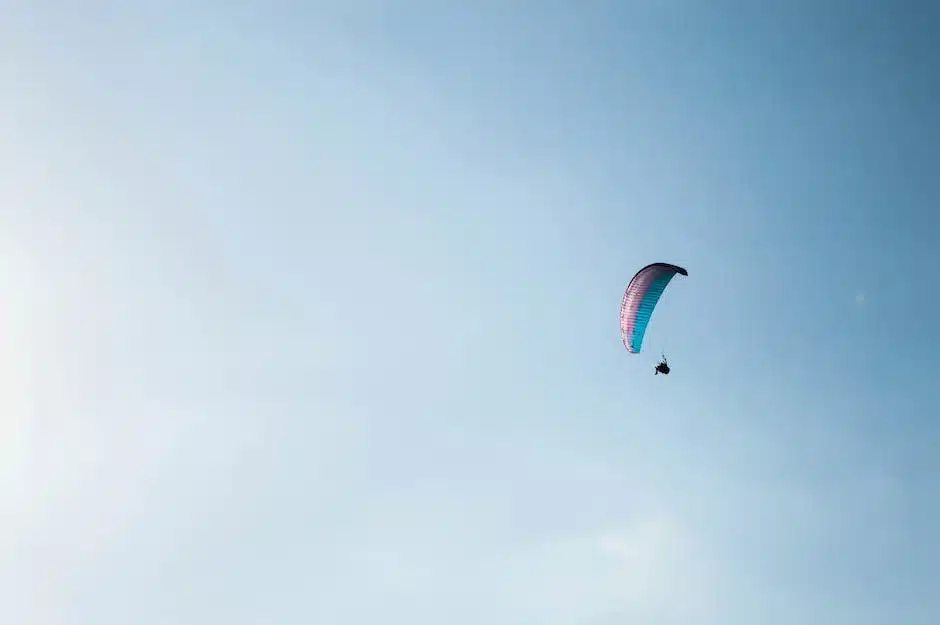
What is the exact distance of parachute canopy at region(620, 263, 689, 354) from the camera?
5019cm

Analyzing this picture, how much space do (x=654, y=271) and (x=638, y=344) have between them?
6025 millimetres

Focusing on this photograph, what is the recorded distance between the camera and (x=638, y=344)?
53.2 m

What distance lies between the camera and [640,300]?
170ft

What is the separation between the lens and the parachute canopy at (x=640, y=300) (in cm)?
5019

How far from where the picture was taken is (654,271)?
164ft
